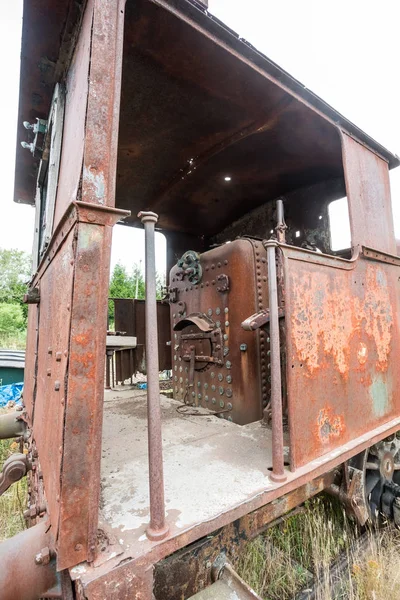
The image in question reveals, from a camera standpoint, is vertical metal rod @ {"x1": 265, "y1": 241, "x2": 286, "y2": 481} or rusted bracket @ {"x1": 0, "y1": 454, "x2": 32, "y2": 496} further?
rusted bracket @ {"x1": 0, "y1": 454, "x2": 32, "y2": 496}

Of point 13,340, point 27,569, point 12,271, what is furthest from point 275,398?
point 12,271

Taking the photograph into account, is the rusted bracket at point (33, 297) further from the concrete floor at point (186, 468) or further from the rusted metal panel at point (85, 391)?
the rusted metal panel at point (85, 391)

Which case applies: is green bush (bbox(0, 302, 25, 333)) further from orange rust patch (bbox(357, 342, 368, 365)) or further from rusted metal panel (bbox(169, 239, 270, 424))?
orange rust patch (bbox(357, 342, 368, 365))

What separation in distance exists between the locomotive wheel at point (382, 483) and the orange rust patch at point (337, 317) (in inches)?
31.2

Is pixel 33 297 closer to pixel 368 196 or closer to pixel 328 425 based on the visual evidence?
pixel 328 425

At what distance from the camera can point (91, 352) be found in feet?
3.52

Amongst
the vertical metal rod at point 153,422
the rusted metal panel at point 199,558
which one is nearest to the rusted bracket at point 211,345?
the rusted metal panel at point 199,558

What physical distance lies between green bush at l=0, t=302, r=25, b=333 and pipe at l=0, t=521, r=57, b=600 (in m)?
22.8

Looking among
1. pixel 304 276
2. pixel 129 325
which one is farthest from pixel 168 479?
pixel 129 325

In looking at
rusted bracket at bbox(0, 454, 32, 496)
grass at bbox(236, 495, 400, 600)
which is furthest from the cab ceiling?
grass at bbox(236, 495, 400, 600)

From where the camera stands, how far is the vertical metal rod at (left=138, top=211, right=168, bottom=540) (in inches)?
43.7

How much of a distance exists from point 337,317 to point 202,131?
6.45ft

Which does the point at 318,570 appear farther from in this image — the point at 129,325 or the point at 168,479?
the point at 129,325

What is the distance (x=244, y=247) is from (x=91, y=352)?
1.96 m
